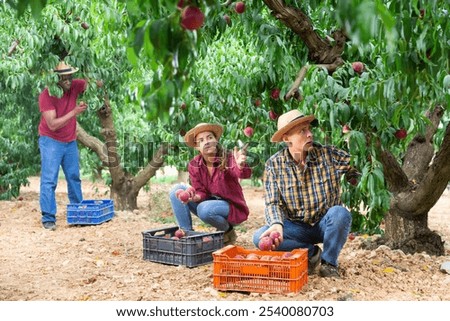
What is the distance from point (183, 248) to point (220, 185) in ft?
1.87

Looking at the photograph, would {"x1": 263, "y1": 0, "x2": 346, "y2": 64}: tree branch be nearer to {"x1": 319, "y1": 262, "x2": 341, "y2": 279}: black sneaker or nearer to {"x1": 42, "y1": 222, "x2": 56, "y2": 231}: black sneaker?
{"x1": 319, "y1": 262, "x2": 341, "y2": 279}: black sneaker

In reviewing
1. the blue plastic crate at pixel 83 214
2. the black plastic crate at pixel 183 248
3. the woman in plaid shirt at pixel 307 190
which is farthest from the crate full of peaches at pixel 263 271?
the blue plastic crate at pixel 83 214

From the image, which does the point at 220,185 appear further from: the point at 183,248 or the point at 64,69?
the point at 64,69

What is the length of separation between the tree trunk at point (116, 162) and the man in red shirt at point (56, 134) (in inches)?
60.7

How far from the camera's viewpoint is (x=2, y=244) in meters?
5.43

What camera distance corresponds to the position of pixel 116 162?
26.7 ft

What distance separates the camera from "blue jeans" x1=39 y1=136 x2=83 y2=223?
6.19 metres

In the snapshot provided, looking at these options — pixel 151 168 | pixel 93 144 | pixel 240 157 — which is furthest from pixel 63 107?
pixel 240 157

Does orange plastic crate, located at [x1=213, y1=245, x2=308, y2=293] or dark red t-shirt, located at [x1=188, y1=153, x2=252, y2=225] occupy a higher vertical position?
dark red t-shirt, located at [x1=188, y1=153, x2=252, y2=225]

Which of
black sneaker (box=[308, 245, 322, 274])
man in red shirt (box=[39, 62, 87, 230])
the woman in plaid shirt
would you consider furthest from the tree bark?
man in red shirt (box=[39, 62, 87, 230])

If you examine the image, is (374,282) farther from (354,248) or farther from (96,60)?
(96,60)

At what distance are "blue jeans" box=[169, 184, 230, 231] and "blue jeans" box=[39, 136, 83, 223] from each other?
1906 mm

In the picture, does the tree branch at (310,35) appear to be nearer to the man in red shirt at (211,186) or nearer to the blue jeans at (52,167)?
the man in red shirt at (211,186)
